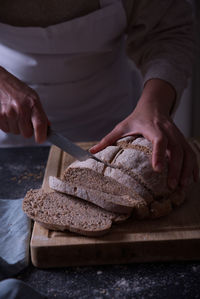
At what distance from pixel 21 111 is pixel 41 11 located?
83 cm

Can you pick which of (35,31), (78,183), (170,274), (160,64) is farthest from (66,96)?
(170,274)

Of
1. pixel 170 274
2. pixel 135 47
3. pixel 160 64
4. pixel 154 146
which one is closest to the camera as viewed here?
pixel 170 274

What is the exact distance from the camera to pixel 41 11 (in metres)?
2.52

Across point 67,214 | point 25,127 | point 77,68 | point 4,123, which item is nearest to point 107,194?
point 67,214

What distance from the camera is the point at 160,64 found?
8.19 feet

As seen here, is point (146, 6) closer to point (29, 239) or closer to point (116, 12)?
point (116, 12)

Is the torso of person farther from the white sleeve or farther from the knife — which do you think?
the knife

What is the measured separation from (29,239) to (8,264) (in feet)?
0.75

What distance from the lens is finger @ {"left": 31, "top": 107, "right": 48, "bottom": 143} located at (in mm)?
2025

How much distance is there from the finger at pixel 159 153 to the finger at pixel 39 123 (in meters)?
0.56

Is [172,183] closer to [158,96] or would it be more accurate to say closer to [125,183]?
[125,183]

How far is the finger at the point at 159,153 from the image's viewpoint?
1922mm

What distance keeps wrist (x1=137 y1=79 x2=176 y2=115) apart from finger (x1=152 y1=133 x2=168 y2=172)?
289 millimetres

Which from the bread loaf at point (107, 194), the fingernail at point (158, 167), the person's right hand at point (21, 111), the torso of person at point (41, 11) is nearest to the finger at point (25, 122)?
A: the person's right hand at point (21, 111)
